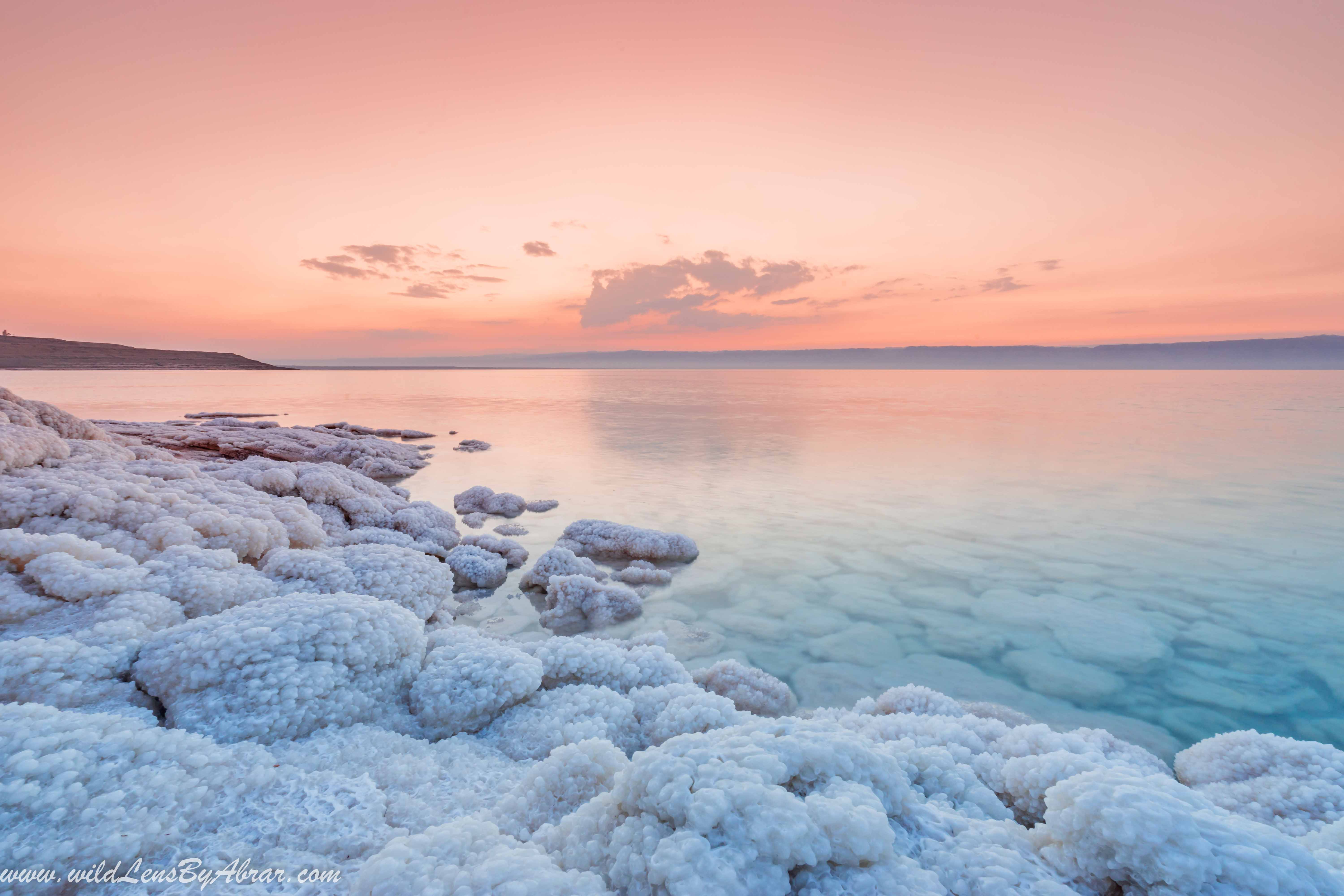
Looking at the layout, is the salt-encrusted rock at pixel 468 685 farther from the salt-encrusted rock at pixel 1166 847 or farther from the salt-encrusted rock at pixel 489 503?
the salt-encrusted rock at pixel 489 503

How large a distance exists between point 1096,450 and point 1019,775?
1663cm

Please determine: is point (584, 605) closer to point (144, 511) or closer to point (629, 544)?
point (629, 544)

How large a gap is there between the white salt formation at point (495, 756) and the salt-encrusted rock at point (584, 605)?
73cm

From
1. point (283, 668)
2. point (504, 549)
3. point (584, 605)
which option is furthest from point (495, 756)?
point (504, 549)

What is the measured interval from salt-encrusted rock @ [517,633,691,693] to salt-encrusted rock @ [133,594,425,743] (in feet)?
2.23

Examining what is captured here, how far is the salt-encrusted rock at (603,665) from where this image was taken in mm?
2961

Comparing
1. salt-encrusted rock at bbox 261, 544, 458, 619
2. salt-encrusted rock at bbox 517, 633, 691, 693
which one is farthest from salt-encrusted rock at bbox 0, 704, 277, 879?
salt-encrusted rock at bbox 261, 544, 458, 619

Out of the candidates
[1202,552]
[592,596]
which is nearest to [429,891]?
[592,596]

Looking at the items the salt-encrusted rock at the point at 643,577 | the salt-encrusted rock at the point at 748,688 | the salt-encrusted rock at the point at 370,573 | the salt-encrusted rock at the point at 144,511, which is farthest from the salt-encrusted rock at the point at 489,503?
the salt-encrusted rock at the point at 748,688

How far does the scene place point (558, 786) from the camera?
1.88 m

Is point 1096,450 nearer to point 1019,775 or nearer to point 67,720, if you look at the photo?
point 1019,775

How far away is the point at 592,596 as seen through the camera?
5023mm

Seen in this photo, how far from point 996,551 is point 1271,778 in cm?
471

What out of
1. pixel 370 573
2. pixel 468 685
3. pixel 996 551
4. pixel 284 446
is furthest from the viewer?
pixel 284 446
